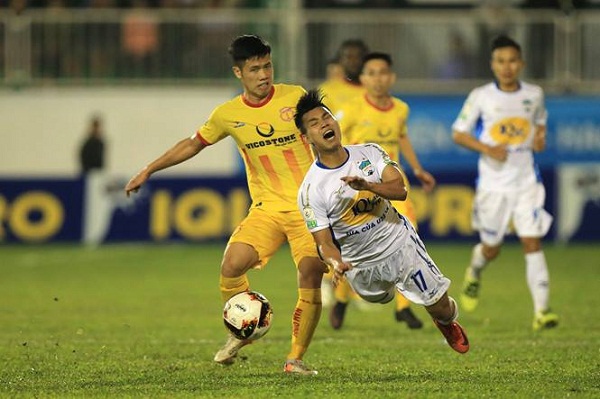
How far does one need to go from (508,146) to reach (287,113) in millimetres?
3624

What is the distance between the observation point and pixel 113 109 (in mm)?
24438

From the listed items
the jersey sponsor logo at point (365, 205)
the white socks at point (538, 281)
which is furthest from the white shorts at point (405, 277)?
the white socks at point (538, 281)

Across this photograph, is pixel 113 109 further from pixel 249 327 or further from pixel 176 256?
pixel 249 327

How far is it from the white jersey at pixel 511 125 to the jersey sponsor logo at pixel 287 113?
3397mm

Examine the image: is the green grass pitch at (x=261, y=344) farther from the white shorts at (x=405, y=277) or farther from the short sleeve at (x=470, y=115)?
the short sleeve at (x=470, y=115)

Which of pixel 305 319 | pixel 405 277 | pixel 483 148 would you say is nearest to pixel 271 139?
pixel 305 319

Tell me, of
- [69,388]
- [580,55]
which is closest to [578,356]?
[69,388]

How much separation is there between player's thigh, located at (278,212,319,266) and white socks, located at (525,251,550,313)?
3.25 metres

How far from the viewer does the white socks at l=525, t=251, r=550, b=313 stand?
467 inches

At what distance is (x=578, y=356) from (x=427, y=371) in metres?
1.29

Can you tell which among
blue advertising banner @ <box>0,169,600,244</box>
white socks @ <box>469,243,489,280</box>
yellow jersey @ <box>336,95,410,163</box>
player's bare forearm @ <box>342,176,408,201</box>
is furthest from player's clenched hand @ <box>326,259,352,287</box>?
blue advertising banner @ <box>0,169,600,244</box>

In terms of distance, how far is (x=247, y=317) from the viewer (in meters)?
8.91

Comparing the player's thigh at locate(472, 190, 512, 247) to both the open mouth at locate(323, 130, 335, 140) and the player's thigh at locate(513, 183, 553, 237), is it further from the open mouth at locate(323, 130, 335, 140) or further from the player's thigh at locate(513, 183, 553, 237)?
the open mouth at locate(323, 130, 335, 140)

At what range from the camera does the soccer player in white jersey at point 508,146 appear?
12188mm
